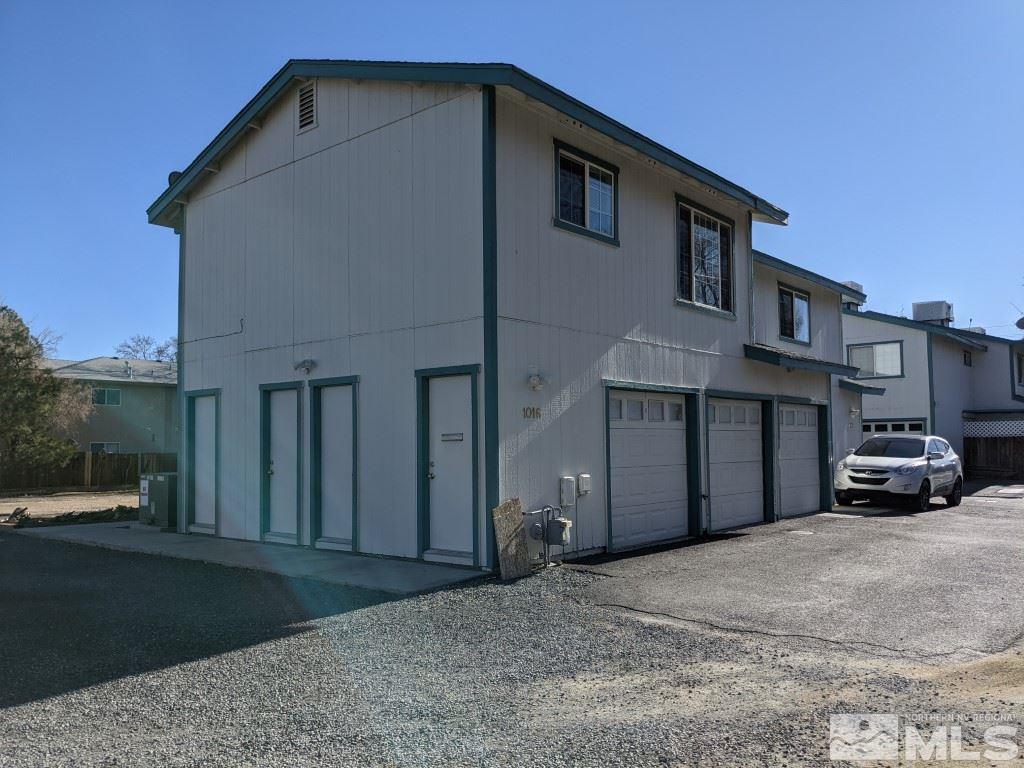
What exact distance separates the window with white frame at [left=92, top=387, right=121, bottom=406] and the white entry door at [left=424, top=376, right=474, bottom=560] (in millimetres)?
28598

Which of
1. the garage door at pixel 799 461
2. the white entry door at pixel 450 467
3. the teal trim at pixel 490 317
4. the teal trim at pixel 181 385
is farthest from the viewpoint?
the garage door at pixel 799 461

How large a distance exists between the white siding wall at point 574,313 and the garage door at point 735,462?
0.92 metres

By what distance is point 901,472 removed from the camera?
56.6 feet

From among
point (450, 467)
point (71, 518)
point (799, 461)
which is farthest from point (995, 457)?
point (71, 518)

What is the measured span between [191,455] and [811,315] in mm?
13516

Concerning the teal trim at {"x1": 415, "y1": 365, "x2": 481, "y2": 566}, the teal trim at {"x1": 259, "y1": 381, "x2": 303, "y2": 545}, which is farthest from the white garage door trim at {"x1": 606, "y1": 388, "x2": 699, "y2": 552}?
the teal trim at {"x1": 259, "y1": 381, "x2": 303, "y2": 545}

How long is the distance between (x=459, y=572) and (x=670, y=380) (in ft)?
16.6

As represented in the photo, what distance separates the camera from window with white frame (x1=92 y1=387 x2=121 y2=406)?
3372 cm

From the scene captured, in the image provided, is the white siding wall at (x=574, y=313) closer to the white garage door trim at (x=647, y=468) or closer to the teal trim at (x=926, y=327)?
the white garage door trim at (x=647, y=468)

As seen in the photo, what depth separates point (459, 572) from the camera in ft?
29.6

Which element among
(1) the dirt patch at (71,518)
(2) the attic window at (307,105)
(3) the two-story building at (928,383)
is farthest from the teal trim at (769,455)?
(3) the two-story building at (928,383)

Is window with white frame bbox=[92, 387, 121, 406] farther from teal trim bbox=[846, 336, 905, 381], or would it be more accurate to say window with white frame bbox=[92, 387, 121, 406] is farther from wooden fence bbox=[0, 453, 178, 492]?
teal trim bbox=[846, 336, 905, 381]

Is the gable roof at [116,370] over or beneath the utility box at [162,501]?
over

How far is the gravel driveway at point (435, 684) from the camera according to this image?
4242 millimetres
